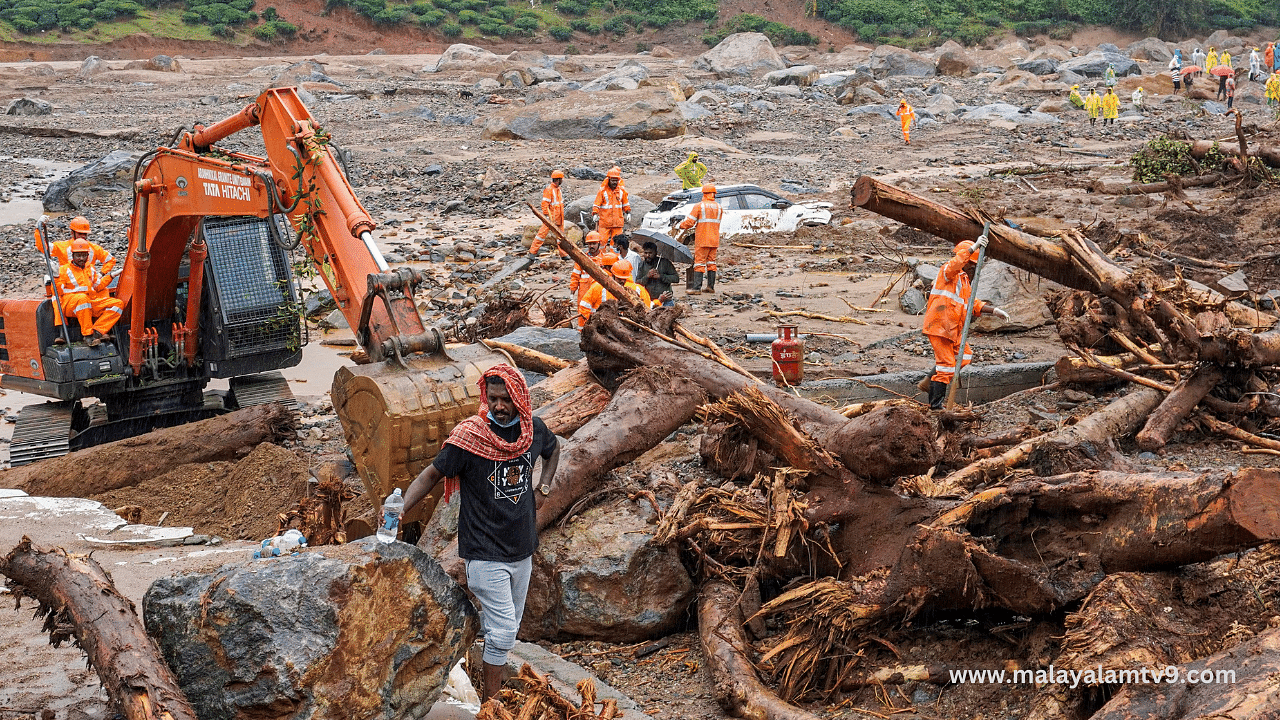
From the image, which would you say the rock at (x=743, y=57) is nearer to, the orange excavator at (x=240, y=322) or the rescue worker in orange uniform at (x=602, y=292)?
the rescue worker in orange uniform at (x=602, y=292)

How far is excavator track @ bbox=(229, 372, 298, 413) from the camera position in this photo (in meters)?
Result: 10.3

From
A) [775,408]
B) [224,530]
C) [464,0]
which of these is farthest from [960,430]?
[464,0]

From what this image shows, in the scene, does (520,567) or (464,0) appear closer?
(520,567)

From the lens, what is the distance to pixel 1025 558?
511 centimetres

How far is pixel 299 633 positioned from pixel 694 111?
102 ft

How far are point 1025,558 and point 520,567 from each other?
231 centimetres

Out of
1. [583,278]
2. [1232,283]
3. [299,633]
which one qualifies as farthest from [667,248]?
[299,633]

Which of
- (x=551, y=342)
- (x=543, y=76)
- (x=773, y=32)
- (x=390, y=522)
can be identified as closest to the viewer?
(x=390, y=522)

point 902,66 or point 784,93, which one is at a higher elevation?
point 902,66

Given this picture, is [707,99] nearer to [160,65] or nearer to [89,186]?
[89,186]

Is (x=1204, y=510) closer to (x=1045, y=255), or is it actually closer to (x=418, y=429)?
(x=418, y=429)

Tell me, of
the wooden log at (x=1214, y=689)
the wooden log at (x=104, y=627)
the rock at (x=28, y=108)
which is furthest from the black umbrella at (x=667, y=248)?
the rock at (x=28, y=108)

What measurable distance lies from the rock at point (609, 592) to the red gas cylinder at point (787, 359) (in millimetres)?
3236

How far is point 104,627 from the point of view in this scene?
3.92m
